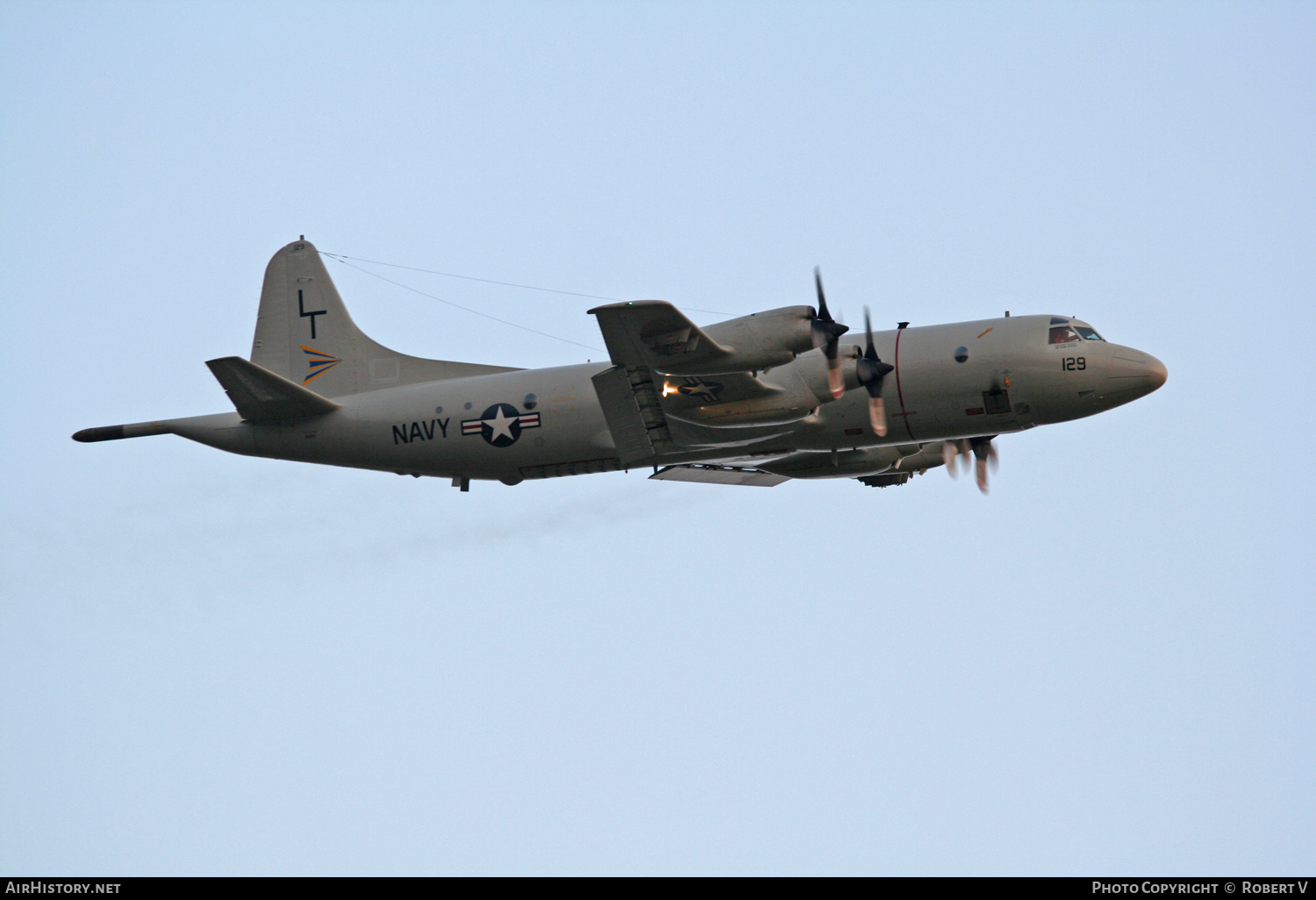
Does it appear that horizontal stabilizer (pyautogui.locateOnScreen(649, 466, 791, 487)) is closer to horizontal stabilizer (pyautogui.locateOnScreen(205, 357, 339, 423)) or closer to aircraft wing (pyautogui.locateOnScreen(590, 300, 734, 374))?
aircraft wing (pyautogui.locateOnScreen(590, 300, 734, 374))

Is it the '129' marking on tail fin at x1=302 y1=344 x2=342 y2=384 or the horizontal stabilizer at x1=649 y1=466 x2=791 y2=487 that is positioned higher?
the '129' marking on tail fin at x1=302 y1=344 x2=342 y2=384

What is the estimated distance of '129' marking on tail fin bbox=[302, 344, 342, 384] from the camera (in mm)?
29703

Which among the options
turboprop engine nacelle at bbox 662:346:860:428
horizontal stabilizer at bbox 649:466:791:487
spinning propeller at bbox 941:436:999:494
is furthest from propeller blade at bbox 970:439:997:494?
turboprop engine nacelle at bbox 662:346:860:428

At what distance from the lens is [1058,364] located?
25.2m

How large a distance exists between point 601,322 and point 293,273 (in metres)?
10.8

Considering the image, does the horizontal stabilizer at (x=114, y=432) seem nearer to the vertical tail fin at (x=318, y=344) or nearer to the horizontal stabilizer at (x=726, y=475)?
the vertical tail fin at (x=318, y=344)

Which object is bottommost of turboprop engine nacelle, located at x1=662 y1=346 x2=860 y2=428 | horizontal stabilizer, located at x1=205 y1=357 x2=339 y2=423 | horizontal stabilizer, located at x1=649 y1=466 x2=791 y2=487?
horizontal stabilizer, located at x1=649 y1=466 x2=791 y2=487

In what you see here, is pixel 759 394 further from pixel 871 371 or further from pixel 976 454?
pixel 976 454

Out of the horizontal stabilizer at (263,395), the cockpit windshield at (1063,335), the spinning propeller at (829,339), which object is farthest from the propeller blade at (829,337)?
the horizontal stabilizer at (263,395)

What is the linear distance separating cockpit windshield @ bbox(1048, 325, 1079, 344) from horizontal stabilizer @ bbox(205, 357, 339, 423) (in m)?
14.4

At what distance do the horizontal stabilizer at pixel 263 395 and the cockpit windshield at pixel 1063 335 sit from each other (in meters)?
14.4

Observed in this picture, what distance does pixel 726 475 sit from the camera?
29594 mm
